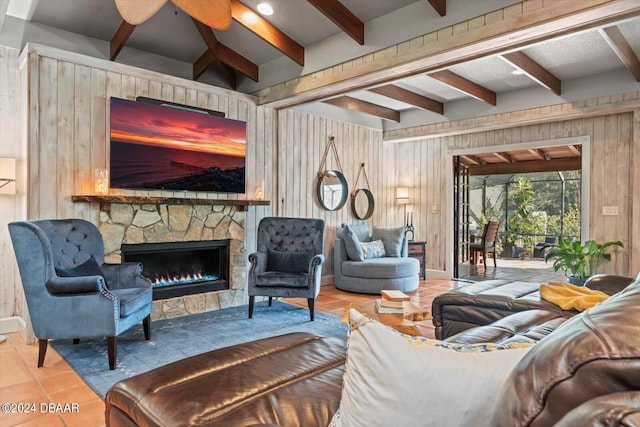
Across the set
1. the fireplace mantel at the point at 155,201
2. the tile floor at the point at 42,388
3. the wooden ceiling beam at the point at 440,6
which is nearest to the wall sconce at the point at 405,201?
the fireplace mantel at the point at 155,201

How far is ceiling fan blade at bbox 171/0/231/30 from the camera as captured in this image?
7.91 feet

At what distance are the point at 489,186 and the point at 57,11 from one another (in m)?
10.7

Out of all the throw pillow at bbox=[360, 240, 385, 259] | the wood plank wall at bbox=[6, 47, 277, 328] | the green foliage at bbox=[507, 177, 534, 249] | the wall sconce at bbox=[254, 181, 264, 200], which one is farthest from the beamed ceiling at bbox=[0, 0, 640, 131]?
the green foliage at bbox=[507, 177, 534, 249]

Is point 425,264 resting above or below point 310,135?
below

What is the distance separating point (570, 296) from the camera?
247cm

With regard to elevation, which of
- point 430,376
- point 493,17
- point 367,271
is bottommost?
point 367,271

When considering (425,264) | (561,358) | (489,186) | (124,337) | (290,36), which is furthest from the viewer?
(489,186)

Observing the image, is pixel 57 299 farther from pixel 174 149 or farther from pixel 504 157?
pixel 504 157

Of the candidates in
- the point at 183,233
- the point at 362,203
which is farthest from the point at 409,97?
the point at 183,233

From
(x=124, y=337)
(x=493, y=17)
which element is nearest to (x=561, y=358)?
(x=493, y=17)

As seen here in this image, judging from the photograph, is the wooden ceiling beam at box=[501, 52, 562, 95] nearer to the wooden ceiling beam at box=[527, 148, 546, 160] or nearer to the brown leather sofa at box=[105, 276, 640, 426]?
the brown leather sofa at box=[105, 276, 640, 426]

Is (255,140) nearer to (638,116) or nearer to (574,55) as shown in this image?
(574,55)

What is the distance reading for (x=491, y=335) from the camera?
69.7 inches

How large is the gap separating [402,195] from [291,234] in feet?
9.65
